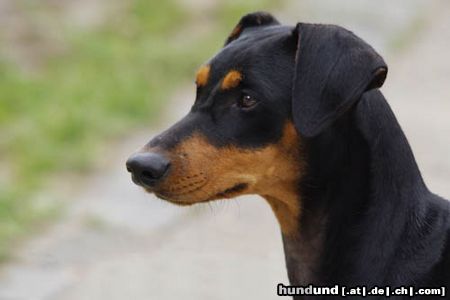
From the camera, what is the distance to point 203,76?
154 inches

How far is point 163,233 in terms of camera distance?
22.1 ft

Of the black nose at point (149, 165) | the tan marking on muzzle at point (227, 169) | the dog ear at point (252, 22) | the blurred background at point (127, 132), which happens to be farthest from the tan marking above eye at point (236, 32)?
the blurred background at point (127, 132)

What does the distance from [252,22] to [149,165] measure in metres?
0.87

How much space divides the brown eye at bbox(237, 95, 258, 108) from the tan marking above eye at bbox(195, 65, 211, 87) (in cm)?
17

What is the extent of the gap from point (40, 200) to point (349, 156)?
3.66 meters

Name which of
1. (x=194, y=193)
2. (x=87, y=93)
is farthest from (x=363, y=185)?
(x=87, y=93)

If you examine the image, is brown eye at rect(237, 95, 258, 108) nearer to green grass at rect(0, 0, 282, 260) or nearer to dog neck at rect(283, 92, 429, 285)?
dog neck at rect(283, 92, 429, 285)

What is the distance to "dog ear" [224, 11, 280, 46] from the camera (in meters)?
4.24

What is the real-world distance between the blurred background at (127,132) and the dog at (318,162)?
87.5 inches

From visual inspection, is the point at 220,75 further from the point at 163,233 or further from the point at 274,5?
the point at 274,5

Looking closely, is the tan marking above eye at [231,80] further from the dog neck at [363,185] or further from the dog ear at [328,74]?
the dog neck at [363,185]

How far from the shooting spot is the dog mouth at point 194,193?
3.76m

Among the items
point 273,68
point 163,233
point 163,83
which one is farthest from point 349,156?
point 163,83

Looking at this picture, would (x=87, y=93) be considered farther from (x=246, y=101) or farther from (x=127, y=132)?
(x=246, y=101)
